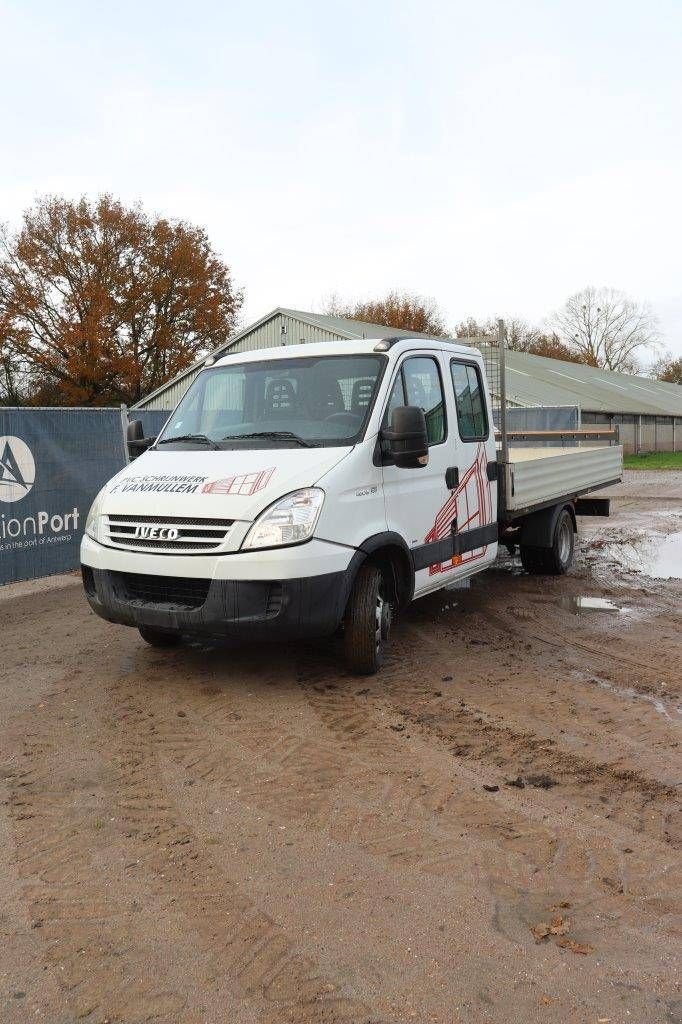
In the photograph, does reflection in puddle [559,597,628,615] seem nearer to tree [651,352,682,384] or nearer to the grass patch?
the grass patch

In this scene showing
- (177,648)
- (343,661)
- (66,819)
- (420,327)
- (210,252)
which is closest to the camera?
(66,819)

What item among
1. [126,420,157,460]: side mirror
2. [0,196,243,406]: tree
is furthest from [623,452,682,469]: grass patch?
[126,420,157,460]: side mirror

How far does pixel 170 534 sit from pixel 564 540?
19.2ft

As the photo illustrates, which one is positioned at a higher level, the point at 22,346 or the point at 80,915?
the point at 22,346

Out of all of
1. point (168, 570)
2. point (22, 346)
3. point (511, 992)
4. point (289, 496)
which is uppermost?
point (22, 346)

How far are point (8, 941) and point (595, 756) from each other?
2.94 m

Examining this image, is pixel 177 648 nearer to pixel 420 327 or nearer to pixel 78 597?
pixel 78 597

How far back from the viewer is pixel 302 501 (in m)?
5.12

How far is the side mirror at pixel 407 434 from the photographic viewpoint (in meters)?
5.59

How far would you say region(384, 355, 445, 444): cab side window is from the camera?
6094mm

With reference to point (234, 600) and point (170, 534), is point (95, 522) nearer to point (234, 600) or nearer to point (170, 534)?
point (170, 534)

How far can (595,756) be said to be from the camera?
447 cm

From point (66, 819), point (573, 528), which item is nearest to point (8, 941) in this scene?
point (66, 819)

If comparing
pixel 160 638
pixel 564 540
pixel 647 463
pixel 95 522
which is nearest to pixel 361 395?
pixel 95 522
